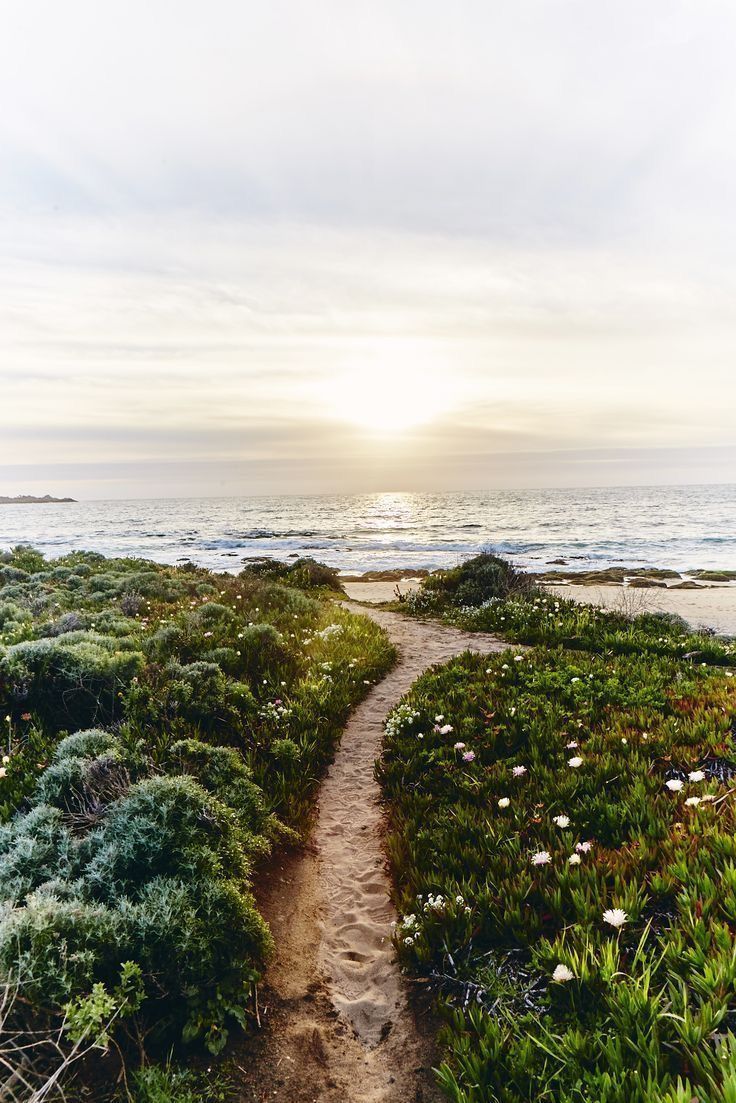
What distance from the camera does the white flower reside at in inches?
139

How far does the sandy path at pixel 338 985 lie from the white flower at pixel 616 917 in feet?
4.60

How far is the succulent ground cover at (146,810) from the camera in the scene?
3.33m

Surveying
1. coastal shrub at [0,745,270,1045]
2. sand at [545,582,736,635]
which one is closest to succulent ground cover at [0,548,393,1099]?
coastal shrub at [0,745,270,1045]

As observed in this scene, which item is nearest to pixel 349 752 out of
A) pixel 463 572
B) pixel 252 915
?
pixel 252 915

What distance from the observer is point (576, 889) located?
13.4 feet

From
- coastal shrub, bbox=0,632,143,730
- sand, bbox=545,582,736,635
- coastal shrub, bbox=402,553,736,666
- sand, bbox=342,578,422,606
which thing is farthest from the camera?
sand, bbox=342,578,422,606

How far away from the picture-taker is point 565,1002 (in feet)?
10.9

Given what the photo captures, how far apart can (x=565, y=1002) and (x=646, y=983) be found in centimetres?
56

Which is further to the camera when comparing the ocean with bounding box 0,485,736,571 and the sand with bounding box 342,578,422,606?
the ocean with bounding box 0,485,736,571

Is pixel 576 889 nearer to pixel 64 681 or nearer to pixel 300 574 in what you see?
pixel 64 681

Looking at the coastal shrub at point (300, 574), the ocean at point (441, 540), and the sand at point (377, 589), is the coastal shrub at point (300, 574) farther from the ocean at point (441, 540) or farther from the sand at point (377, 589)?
the ocean at point (441, 540)

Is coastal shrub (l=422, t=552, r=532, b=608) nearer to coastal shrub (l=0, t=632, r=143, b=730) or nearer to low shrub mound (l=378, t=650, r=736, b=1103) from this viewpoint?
low shrub mound (l=378, t=650, r=736, b=1103)

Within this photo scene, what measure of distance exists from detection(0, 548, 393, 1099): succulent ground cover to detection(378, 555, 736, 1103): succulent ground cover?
1.42m

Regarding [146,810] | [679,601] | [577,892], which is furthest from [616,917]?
[679,601]
